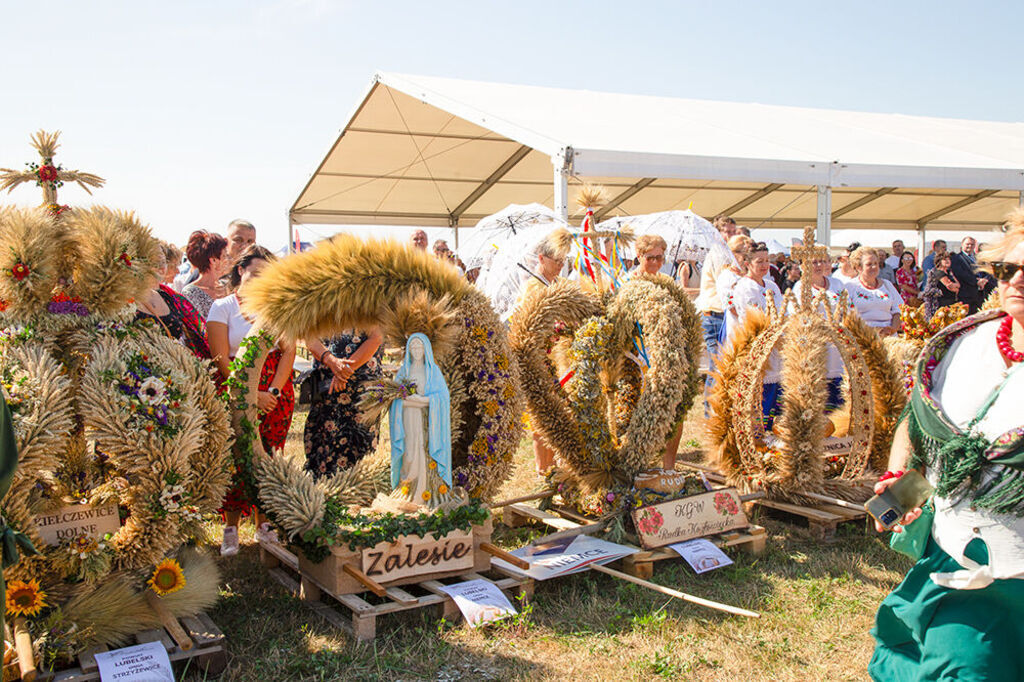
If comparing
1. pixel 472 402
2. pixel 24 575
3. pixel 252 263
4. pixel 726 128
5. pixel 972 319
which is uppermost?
pixel 726 128

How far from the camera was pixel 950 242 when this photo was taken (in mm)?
24938

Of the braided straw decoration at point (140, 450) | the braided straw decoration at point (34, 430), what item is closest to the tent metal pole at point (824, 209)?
the braided straw decoration at point (140, 450)

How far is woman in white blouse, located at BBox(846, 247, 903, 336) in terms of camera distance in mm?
7734

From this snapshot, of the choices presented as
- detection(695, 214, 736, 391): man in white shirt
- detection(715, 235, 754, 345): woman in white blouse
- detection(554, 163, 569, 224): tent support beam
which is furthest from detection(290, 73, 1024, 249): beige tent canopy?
detection(715, 235, 754, 345): woman in white blouse

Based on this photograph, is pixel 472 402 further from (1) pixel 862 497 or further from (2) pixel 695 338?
(1) pixel 862 497

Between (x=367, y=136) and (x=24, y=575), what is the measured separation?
11.3 meters

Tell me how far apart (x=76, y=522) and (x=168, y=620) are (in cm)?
57

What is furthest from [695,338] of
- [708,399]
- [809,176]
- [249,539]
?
[809,176]

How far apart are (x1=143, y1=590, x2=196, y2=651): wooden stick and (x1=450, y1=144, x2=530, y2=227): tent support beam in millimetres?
11281

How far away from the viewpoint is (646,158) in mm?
9930

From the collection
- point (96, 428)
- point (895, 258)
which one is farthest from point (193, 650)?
point (895, 258)

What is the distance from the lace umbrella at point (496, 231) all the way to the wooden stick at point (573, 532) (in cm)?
571

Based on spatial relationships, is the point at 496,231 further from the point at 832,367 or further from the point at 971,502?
the point at 971,502

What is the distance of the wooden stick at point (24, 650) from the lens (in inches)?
111
